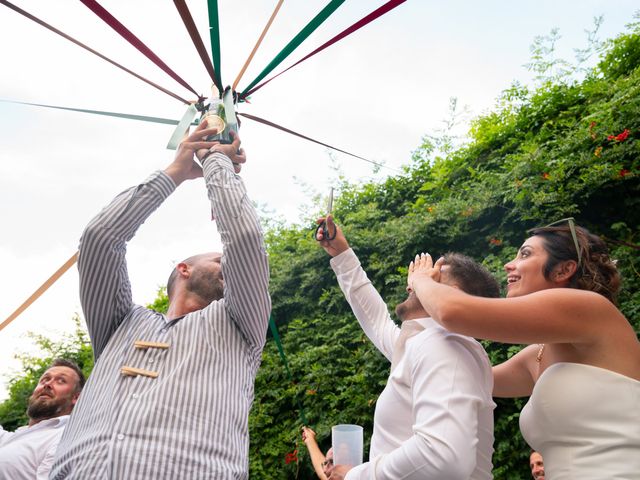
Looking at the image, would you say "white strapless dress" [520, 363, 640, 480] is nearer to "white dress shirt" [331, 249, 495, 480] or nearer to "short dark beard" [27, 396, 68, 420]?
"white dress shirt" [331, 249, 495, 480]

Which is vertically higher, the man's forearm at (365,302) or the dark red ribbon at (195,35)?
the dark red ribbon at (195,35)

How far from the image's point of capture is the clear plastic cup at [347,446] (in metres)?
1.85

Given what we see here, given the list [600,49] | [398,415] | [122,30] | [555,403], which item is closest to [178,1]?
[122,30]

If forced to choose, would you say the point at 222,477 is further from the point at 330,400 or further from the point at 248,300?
the point at 330,400

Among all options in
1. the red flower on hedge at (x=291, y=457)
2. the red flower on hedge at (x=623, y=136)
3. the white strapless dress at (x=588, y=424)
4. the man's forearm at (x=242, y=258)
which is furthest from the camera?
the red flower on hedge at (x=291, y=457)

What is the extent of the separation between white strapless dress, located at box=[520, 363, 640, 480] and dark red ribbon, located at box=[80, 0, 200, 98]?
172 centimetres

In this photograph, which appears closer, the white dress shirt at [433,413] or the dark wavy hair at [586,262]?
the white dress shirt at [433,413]

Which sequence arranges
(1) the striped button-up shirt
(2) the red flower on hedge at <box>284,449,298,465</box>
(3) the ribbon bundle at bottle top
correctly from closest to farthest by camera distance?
(1) the striped button-up shirt
(3) the ribbon bundle at bottle top
(2) the red flower on hedge at <box>284,449,298,465</box>

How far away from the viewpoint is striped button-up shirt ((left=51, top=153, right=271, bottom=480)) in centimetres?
142

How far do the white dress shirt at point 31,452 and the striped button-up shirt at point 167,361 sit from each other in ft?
5.53

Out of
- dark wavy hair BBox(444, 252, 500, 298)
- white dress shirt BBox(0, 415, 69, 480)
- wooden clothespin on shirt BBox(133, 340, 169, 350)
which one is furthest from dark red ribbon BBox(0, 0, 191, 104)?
white dress shirt BBox(0, 415, 69, 480)

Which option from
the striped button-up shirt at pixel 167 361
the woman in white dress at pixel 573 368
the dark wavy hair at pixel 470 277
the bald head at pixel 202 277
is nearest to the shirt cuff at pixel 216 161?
the striped button-up shirt at pixel 167 361

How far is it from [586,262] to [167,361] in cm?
146

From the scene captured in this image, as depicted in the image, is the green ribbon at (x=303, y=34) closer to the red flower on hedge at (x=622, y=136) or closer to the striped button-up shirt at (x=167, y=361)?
the striped button-up shirt at (x=167, y=361)
